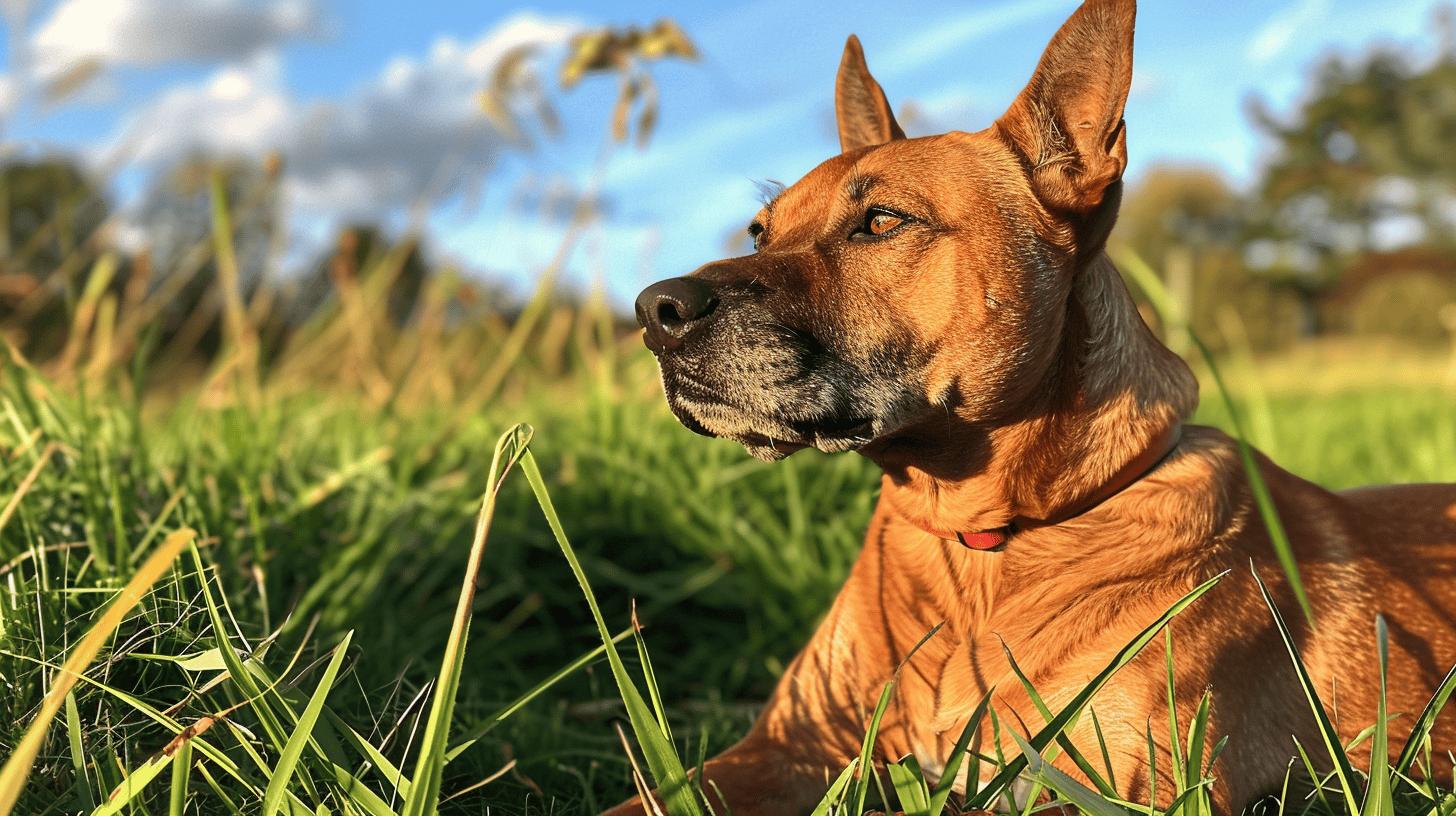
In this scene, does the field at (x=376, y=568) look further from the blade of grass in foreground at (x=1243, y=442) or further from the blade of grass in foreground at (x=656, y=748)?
the blade of grass in foreground at (x=1243, y=442)

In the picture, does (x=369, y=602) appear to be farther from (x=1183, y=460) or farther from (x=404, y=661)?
(x=1183, y=460)

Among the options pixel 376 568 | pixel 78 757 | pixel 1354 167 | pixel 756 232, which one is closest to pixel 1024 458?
pixel 756 232

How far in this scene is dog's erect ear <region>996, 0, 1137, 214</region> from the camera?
2.36 metres

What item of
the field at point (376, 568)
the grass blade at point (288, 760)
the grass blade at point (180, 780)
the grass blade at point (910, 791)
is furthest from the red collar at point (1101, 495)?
the grass blade at point (180, 780)

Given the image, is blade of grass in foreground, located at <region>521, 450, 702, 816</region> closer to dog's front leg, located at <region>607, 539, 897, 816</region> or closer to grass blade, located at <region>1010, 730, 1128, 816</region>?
dog's front leg, located at <region>607, 539, 897, 816</region>

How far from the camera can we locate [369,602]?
3.34 m

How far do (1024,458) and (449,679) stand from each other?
140cm

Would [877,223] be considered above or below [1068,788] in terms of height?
above

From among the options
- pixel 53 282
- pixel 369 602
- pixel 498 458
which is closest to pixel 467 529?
pixel 369 602

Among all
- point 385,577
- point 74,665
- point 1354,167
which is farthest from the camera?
point 1354,167

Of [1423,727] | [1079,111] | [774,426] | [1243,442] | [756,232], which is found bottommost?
[1423,727]

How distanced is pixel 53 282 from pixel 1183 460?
14.4 feet

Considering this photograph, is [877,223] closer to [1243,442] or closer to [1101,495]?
[1101,495]

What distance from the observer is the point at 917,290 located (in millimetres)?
2385
